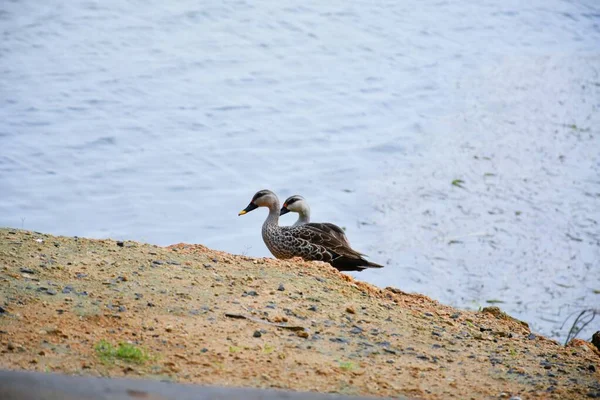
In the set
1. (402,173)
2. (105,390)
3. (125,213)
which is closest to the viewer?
(105,390)

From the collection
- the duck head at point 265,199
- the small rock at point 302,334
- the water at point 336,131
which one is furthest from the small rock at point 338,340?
the water at point 336,131

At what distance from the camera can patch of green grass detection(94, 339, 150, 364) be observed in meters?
5.21

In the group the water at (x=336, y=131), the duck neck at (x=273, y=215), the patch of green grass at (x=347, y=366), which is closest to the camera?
the patch of green grass at (x=347, y=366)

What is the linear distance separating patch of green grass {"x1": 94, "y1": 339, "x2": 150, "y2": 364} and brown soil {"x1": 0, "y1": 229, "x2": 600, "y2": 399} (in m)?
0.03

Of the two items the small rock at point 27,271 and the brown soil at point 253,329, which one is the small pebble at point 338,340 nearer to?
the brown soil at point 253,329

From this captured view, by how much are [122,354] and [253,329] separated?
3.18 ft

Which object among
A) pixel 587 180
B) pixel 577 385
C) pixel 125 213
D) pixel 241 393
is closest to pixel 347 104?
pixel 587 180

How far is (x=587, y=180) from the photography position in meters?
16.0

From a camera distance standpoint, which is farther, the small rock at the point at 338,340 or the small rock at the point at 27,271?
the small rock at the point at 27,271

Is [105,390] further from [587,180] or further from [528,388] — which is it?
[587,180]

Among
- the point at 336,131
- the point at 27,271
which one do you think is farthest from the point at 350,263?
the point at 336,131

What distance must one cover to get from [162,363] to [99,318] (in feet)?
2.35

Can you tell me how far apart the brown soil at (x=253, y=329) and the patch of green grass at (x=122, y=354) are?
29 millimetres

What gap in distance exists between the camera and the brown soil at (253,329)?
5316mm
